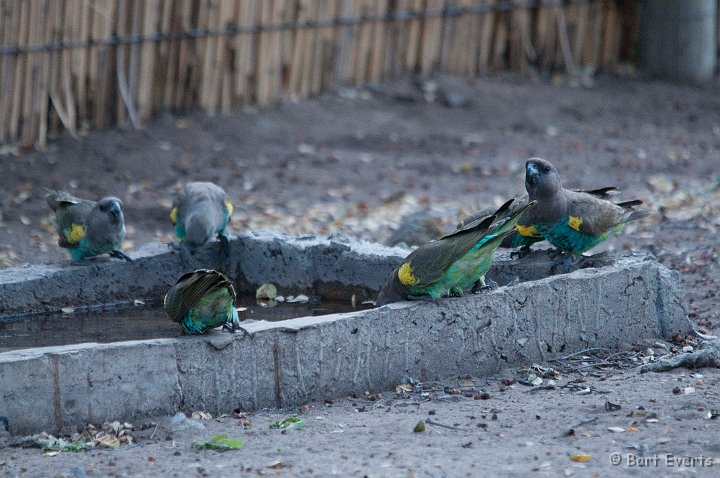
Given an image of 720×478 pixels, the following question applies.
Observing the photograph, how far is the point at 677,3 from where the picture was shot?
48.2 ft

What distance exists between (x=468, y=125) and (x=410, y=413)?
27.5ft

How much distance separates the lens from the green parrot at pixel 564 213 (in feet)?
20.0

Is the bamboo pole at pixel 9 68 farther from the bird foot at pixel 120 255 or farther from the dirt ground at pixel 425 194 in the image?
the bird foot at pixel 120 255

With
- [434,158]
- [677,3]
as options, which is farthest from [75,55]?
[677,3]

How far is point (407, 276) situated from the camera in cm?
564

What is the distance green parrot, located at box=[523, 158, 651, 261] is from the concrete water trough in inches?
8.2

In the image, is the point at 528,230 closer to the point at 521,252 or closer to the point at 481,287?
the point at 521,252

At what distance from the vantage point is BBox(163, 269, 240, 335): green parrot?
5.27 meters

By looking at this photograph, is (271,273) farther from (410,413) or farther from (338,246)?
(410,413)

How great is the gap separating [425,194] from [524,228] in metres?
4.35

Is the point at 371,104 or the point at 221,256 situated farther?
the point at 371,104

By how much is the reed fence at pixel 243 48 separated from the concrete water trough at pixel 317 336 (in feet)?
14.9

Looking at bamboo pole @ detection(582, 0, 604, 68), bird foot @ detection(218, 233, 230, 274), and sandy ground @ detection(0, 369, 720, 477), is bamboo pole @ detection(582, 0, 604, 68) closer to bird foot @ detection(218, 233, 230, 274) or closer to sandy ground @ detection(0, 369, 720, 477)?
Result: bird foot @ detection(218, 233, 230, 274)

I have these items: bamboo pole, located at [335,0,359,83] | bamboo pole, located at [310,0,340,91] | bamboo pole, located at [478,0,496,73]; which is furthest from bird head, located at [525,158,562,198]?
bamboo pole, located at [478,0,496,73]
